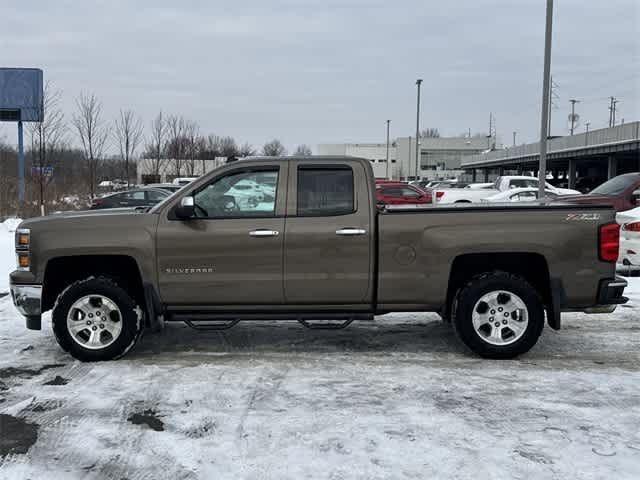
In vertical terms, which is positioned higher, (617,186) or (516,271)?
(617,186)

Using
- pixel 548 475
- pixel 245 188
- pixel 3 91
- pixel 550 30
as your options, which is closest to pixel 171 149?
pixel 3 91

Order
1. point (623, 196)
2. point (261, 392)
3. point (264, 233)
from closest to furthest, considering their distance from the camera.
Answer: point (261, 392) < point (264, 233) < point (623, 196)

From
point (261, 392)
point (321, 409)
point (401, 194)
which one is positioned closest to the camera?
point (321, 409)

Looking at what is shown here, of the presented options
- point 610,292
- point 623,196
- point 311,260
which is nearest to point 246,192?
point 311,260

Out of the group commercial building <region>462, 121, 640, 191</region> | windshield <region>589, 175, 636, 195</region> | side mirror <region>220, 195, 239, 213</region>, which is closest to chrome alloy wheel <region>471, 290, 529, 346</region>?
side mirror <region>220, 195, 239, 213</region>

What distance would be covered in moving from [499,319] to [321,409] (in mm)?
2171

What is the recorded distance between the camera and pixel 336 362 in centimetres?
620

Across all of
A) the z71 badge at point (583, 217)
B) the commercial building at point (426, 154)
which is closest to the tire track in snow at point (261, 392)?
the z71 badge at point (583, 217)

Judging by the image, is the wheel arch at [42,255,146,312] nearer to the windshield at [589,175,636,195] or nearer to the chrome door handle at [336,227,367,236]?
the chrome door handle at [336,227,367,236]

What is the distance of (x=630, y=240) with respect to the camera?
11.2 m

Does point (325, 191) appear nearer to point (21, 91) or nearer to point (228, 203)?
point (228, 203)

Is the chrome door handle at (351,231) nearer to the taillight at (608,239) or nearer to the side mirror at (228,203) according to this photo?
the side mirror at (228,203)

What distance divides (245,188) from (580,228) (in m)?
3.19

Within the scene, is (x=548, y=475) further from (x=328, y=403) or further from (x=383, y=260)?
(x=383, y=260)
